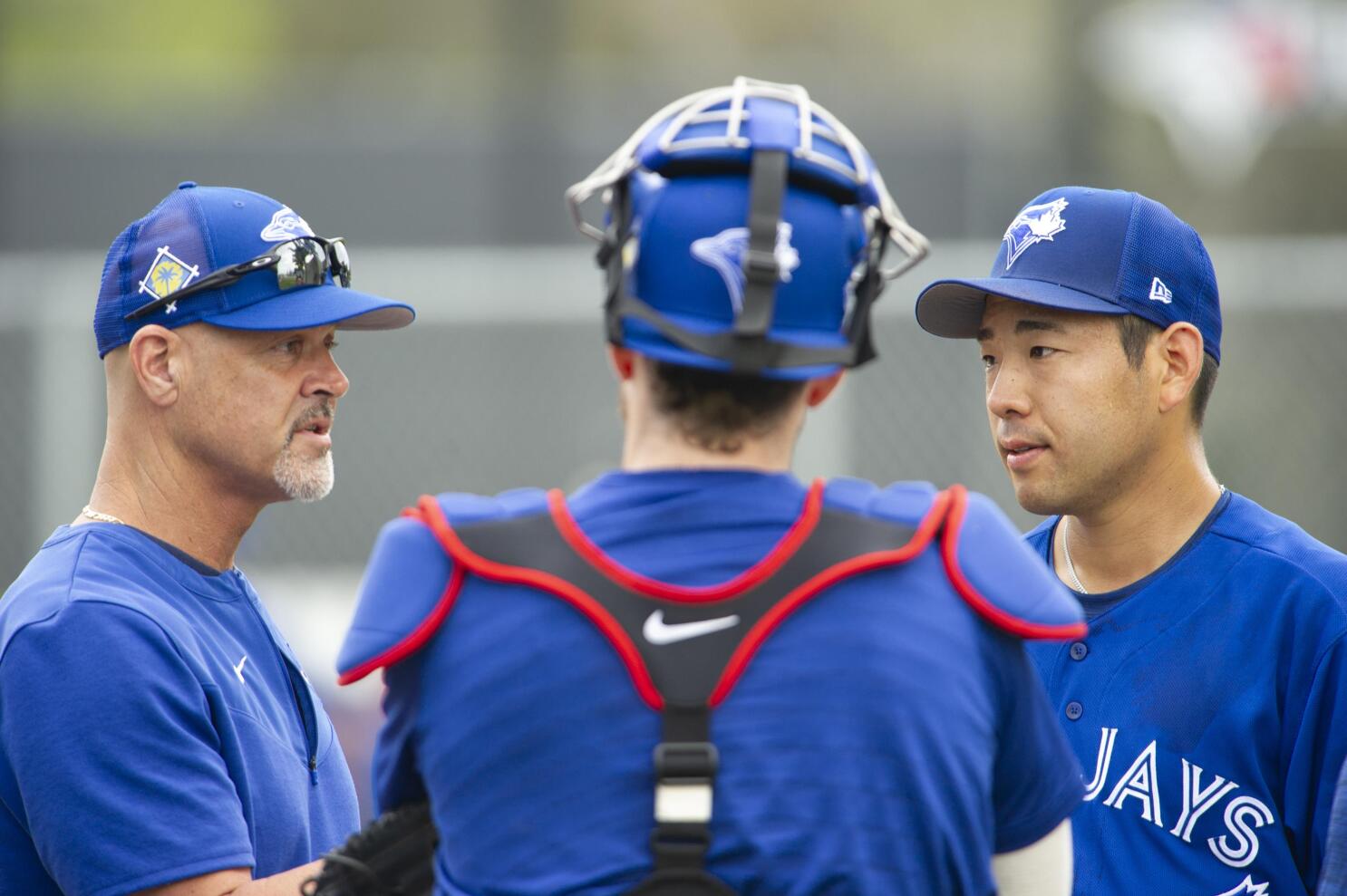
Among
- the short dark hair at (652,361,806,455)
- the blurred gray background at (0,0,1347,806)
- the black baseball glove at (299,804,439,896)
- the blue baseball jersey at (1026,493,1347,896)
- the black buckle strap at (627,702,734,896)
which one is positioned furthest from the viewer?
the blurred gray background at (0,0,1347,806)

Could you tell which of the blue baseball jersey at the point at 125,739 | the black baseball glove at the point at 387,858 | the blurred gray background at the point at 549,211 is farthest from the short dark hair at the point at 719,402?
the blurred gray background at the point at 549,211

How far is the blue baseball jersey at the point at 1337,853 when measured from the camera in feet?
8.07

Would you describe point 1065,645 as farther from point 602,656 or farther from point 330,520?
point 330,520

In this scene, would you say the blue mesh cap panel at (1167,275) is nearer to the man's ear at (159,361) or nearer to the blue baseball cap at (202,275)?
the blue baseball cap at (202,275)

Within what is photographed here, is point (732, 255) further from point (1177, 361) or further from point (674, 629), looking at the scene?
point (1177, 361)

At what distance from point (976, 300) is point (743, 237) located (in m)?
1.46

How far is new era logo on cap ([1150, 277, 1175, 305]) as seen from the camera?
3.13 meters

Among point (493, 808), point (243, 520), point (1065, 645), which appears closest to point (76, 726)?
point (243, 520)

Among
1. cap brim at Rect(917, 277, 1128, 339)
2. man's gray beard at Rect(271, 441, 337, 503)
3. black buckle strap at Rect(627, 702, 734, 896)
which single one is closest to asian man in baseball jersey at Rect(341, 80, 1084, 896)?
black buckle strap at Rect(627, 702, 734, 896)

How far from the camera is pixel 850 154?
2.06 metres

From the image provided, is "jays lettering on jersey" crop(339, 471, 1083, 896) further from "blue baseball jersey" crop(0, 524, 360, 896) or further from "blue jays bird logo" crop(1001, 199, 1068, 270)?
"blue jays bird logo" crop(1001, 199, 1068, 270)

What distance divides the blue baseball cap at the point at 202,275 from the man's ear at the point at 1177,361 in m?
1.63

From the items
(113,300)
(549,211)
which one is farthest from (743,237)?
(549,211)

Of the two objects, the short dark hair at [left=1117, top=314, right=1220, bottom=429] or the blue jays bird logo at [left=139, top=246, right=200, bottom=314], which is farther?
the short dark hair at [left=1117, top=314, right=1220, bottom=429]
